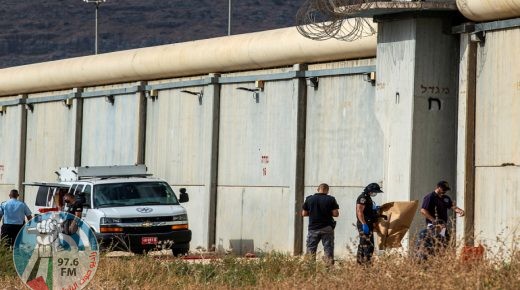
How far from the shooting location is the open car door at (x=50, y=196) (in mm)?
29453

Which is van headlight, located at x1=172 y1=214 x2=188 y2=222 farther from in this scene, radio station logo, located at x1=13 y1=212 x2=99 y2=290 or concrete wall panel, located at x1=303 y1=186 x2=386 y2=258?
radio station logo, located at x1=13 y1=212 x2=99 y2=290

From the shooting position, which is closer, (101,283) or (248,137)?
(101,283)

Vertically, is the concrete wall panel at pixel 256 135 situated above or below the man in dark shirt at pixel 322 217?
above

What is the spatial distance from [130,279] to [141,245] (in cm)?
937

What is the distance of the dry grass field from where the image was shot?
47.1ft

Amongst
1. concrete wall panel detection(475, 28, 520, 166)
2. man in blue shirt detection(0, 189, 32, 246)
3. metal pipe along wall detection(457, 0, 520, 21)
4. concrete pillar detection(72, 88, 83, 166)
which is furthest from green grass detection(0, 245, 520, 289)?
concrete pillar detection(72, 88, 83, 166)

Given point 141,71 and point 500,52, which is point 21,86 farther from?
point 500,52

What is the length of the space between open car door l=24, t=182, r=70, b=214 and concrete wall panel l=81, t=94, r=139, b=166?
4.44m

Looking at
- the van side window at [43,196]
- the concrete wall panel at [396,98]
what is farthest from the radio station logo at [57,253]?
the van side window at [43,196]

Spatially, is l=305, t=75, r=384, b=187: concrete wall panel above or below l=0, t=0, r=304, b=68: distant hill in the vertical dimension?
below

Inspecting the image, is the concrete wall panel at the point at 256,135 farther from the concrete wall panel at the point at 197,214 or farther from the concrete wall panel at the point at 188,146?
the concrete wall panel at the point at 197,214

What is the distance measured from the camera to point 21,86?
42281 mm

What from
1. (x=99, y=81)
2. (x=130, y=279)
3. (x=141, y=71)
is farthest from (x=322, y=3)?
(x=99, y=81)

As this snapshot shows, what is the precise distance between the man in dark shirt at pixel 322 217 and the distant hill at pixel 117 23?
417ft
